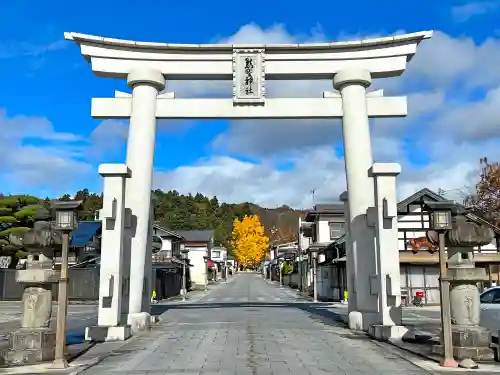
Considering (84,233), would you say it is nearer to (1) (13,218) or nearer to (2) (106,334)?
(1) (13,218)

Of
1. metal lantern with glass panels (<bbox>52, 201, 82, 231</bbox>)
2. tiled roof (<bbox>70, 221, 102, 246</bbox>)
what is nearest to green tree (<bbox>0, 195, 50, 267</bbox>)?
tiled roof (<bbox>70, 221, 102, 246</bbox>)

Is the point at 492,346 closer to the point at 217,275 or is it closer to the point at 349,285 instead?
the point at 349,285

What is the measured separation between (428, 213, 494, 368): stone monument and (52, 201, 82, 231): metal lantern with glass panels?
8478mm

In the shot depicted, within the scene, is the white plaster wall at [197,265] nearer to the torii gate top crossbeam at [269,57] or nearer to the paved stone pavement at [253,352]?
the paved stone pavement at [253,352]

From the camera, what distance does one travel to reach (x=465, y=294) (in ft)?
35.4

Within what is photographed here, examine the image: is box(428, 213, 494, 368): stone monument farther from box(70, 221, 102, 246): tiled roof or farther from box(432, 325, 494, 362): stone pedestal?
box(70, 221, 102, 246): tiled roof

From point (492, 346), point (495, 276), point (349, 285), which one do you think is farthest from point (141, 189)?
point (495, 276)

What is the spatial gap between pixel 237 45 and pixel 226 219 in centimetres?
13538

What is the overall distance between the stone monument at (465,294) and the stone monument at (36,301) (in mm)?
8754

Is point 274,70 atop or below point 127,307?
atop

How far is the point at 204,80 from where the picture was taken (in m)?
17.6

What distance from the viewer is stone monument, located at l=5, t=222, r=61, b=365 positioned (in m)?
10.5

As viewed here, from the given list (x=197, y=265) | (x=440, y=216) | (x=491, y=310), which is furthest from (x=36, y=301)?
(x=197, y=265)

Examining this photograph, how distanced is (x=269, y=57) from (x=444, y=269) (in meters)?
9.61
